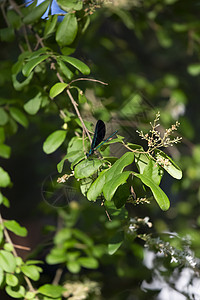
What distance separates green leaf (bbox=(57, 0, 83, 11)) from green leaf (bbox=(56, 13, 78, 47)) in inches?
0.8

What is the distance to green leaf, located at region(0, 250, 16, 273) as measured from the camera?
878 mm

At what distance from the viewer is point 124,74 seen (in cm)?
229

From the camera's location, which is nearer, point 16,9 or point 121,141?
point 121,141

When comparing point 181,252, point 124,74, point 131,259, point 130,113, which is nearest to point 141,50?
point 124,74

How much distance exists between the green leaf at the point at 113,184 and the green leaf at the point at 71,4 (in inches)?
19.3

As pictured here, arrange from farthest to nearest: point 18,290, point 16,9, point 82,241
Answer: point 82,241
point 16,9
point 18,290

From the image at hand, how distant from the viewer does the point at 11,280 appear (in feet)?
2.91

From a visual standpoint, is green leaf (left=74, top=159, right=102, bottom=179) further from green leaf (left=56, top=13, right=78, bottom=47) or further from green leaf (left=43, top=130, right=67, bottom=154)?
green leaf (left=56, top=13, right=78, bottom=47)

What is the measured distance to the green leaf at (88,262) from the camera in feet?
4.17

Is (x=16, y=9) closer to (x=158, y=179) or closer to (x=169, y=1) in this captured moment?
(x=158, y=179)

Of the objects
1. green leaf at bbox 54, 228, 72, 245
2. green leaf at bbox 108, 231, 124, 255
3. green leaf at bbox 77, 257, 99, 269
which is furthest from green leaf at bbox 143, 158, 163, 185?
green leaf at bbox 54, 228, 72, 245

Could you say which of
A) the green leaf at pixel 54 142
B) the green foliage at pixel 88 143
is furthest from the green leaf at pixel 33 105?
the green leaf at pixel 54 142

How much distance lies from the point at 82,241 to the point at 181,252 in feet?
2.13

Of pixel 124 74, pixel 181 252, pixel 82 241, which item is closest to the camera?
pixel 181 252
